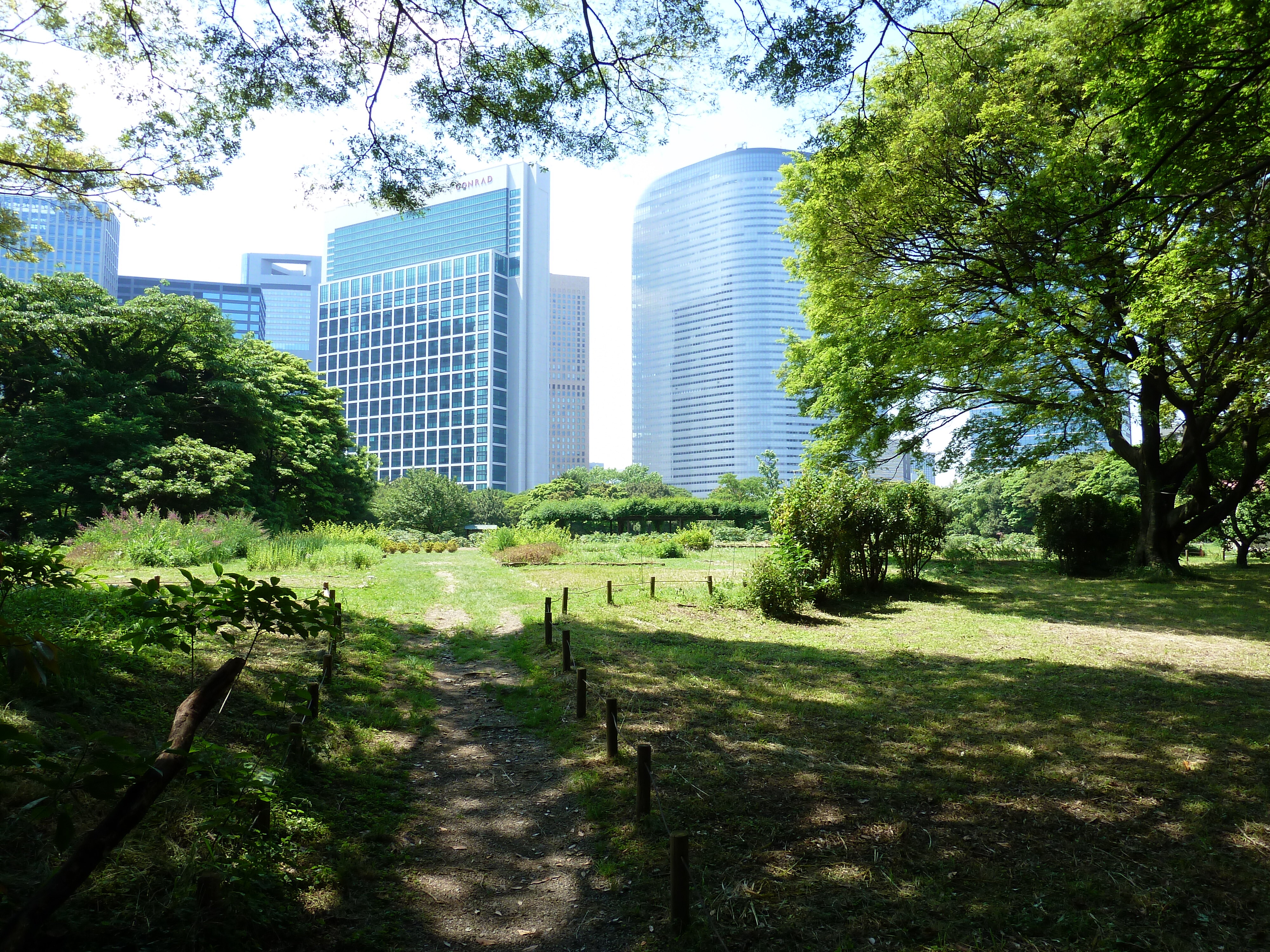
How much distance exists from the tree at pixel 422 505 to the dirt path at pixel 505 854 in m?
32.1

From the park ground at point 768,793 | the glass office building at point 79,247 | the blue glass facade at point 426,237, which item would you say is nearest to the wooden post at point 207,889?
the park ground at point 768,793

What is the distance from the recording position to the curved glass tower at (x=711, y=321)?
11281 cm

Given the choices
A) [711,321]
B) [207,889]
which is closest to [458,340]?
[711,321]

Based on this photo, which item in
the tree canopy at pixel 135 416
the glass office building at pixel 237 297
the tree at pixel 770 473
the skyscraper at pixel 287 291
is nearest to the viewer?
the tree at pixel 770 473

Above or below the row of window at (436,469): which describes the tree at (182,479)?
below

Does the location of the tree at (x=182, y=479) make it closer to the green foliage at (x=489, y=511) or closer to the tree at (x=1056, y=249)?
the tree at (x=1056, y=249)

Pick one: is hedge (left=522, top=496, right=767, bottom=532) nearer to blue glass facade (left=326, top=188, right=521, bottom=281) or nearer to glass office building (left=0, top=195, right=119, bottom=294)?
blue glass facade (left=326, top=188, right=521, bottom=281)

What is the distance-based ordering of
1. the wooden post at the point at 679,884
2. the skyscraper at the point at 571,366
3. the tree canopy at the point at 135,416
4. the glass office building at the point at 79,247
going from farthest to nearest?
the skyscraper at the point at 571,366, the glass office building at the point at 79,247, the tree canopy at the point at 135,416, the wooden post at the point at 679,884

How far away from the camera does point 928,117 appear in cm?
Answer: 1173

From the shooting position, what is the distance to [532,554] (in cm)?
2070

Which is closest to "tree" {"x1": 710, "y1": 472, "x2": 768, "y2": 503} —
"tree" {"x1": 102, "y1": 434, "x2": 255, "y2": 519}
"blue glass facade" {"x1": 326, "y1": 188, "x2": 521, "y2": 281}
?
"tree" {"x1": 102, "y1": 434, "x2": 255, "y2": 519}

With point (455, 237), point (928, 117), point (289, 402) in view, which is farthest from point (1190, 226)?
point (455, 237)

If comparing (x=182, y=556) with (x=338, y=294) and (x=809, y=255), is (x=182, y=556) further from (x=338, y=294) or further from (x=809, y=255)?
(x=338, y=294)

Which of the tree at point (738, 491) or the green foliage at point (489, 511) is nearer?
the tree at point (738, 491)
